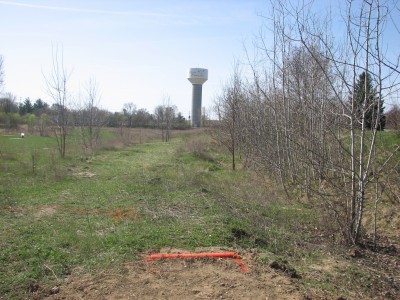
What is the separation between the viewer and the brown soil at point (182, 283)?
3.24 m

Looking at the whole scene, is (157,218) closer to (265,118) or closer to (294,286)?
(294,286)

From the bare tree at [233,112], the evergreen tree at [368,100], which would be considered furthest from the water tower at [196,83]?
the evergreen tree at [368,100]

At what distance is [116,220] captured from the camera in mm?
5730

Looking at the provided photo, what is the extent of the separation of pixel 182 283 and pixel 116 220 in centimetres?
255

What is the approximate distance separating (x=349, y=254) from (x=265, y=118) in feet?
20.0

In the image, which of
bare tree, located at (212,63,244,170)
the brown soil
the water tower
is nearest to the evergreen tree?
the brown soil

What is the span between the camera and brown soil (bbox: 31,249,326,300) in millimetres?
3238

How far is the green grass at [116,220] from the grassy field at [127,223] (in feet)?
0.04

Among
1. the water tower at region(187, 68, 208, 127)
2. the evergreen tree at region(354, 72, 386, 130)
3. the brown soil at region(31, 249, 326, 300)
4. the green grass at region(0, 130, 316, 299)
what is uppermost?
the water tower at region(187, 68, 208, 127)

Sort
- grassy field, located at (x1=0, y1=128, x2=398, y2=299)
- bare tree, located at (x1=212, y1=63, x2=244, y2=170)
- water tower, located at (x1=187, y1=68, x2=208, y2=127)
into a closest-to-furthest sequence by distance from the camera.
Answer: grassy field, located at (x1=0, y1=128, x2=398, y2=299) < bare tree, located at (x1=212, y1=63, x2=244, y2=170) < water tower, located at (x1=187, y1=68, x2=208, y2=127)

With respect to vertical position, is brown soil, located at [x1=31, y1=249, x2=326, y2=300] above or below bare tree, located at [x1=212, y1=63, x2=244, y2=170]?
below

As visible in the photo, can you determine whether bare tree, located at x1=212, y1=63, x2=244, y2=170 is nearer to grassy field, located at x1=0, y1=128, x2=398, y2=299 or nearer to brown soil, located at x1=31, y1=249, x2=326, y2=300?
grassy field, located at x1=0, y1=128, x2=398, y2=299

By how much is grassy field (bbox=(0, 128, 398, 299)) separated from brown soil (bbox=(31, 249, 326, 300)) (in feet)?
0.84

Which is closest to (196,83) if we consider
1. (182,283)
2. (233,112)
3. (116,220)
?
(233,112)
